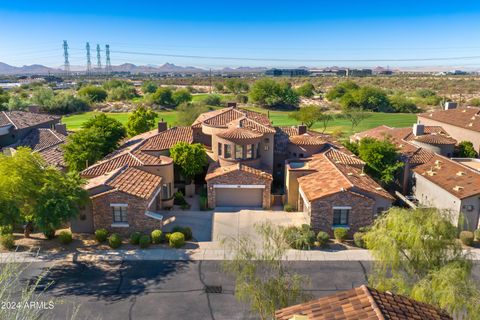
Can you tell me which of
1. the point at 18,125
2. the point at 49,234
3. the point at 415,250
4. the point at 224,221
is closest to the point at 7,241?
the point at 49,234

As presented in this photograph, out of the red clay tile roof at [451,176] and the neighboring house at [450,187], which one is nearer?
the neighboring house at [450,187]

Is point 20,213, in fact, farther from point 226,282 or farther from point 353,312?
point 353,312

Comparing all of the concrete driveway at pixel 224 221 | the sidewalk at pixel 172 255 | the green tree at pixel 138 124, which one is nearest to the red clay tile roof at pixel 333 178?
the concrete driveway at pixel 224 221

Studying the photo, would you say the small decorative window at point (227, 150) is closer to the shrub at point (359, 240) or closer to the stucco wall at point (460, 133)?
the shrub at point (359, 240)

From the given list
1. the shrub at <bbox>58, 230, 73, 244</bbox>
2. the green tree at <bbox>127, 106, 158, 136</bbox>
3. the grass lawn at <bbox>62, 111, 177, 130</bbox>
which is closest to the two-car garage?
the shrub at <bbox>58, 230, 73, 244</bbox>

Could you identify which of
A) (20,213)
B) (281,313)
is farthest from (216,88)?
(281,313)

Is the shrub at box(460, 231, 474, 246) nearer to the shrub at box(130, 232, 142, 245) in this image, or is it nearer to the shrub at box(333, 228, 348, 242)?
the shrub at box(333, 228, 348, 242)
